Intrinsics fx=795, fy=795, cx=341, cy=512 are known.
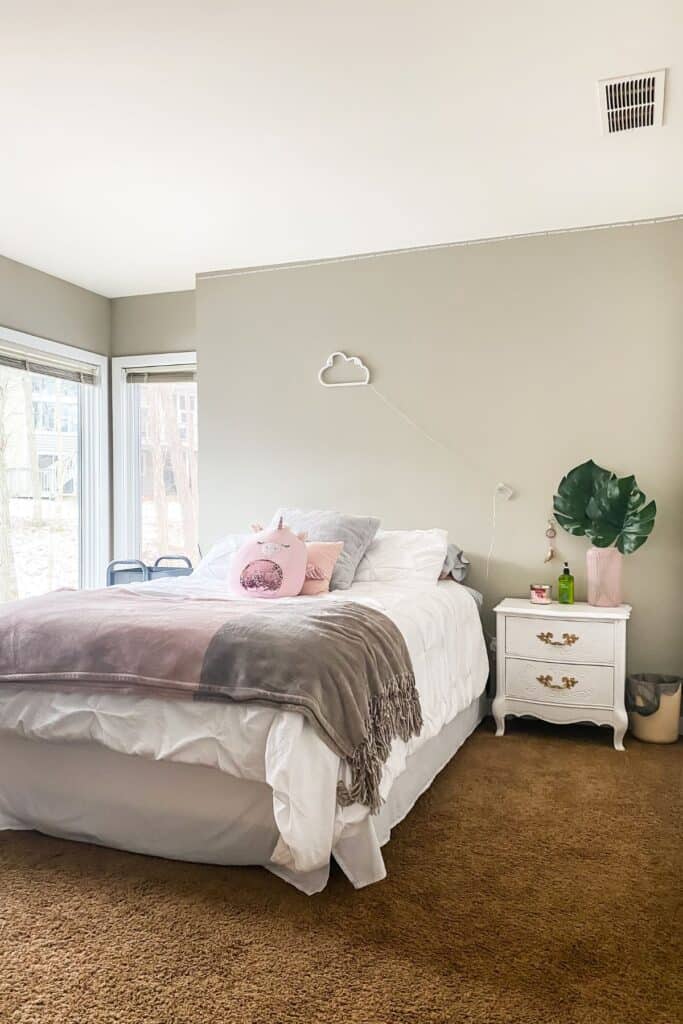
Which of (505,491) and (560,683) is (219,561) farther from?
(560,683)

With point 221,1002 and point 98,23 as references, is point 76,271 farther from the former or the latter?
point 221,1002

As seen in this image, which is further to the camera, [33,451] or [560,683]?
[33,451]

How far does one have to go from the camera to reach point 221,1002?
1.70 meters

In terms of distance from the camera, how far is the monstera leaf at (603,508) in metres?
3.58

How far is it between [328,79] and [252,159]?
0.67 meters

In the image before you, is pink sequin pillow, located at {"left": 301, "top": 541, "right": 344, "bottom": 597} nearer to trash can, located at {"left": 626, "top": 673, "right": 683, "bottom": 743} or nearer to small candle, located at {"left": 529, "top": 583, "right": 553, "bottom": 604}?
small candle, located at {"left": 529, "top": 583, "right": 553, "bottom": 604}

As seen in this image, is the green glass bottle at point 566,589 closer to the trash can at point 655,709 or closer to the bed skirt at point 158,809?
the trash can at point 655,709

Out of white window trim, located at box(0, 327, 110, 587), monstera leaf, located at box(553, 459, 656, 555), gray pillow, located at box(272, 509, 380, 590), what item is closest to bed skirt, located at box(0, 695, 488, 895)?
gray pillow, located at box(272, 509, 380, 590)

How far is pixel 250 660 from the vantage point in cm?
220

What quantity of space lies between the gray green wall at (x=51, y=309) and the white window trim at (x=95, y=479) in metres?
0.17

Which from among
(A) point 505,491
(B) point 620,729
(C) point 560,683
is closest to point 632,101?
(A) point 505,491

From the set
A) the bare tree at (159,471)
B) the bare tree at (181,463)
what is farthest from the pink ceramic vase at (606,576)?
the bare tree at (159,471)

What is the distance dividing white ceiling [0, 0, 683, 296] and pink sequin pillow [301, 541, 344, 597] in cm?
155

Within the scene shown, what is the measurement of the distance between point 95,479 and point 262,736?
3466 millimetres
